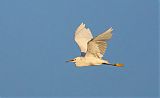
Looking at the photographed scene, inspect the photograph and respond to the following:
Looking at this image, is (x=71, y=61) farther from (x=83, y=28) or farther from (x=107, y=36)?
(x=107, y=36)

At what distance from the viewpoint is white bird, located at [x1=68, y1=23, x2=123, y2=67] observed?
17370 millimetres

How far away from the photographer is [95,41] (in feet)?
57.8

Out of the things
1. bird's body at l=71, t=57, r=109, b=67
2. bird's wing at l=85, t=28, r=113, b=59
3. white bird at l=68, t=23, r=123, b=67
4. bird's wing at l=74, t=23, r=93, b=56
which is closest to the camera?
bird's wing at l=85, t=28, r=113, b=59

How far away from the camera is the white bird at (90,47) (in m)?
17.4

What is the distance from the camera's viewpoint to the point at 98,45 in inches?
703

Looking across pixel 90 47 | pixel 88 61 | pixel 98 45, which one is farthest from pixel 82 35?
pixel 98 45

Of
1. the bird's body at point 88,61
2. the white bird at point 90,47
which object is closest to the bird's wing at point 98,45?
the white bird at point 90,47

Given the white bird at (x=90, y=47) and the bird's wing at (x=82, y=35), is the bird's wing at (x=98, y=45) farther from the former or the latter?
the bird's wing at (x=82, y=35)

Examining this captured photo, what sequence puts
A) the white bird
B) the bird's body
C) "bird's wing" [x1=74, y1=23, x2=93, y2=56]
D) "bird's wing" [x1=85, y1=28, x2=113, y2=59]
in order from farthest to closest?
"bird's wing" [x1=74, y1=23, x2=93, y2=56] < the bird's body < the white bird < "bird's wing" [x1=85, y1=28, x2=113, y2=59]

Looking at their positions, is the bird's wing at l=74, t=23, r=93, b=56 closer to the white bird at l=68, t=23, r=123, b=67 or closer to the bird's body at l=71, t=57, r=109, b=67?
the white bird at l=68, t=23, r=123, b=67

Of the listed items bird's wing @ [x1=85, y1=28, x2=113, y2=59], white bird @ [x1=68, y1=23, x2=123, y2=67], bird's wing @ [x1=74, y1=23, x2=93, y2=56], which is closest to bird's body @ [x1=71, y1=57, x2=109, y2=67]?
white bird @ [x1=68, y1=23, x2=123, y2=67]

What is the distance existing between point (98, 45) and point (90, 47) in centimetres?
37

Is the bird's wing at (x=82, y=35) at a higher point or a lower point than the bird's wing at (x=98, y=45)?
higher

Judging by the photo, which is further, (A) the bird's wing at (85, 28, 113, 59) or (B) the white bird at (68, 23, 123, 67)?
(B) the white bird at (68, 23, 123, 67)
